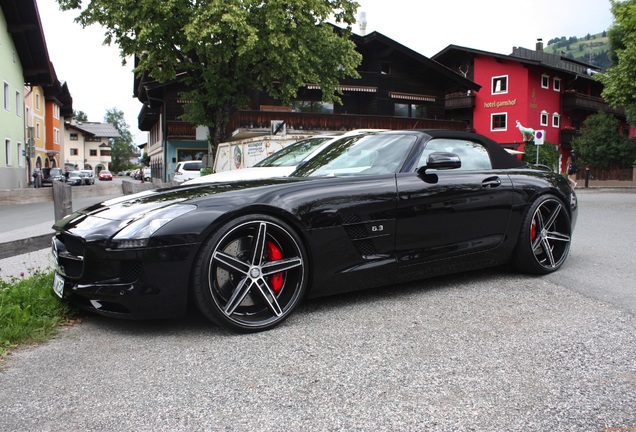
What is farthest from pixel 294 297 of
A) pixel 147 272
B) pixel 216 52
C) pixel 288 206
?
pixel 216 52

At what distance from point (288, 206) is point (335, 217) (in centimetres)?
33

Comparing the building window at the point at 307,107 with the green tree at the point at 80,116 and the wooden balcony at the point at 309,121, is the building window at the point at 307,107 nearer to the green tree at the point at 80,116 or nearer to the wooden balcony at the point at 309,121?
the wooden balcony at the point at 309,121

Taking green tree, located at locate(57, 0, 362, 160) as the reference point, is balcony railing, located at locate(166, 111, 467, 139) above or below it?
below

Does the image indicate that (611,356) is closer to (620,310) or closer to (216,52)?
(620,310)

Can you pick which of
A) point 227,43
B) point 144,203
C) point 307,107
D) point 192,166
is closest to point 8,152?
point 192,166

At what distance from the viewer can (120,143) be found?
120 metres

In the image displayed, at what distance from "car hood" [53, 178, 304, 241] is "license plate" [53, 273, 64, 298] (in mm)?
302

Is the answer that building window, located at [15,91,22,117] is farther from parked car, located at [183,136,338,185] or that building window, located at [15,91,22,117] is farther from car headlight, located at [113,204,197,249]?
car headlight, located at [113,204,197,249]

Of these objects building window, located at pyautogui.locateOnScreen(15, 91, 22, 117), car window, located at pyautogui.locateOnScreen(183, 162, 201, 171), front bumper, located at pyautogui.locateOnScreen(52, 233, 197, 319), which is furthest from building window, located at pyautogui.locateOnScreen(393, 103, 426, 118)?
front bumper, located at pyautogui.locateOnScreen(52, 233, 197, 319)

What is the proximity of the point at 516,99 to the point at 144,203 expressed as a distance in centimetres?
4463

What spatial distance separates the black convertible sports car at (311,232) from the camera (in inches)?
124

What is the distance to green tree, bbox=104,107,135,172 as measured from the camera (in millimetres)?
120000

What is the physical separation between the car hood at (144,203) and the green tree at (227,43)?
1770 cm

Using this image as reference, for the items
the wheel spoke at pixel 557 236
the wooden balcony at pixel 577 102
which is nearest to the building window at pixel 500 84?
the wooden balcony at pixel 577 102
